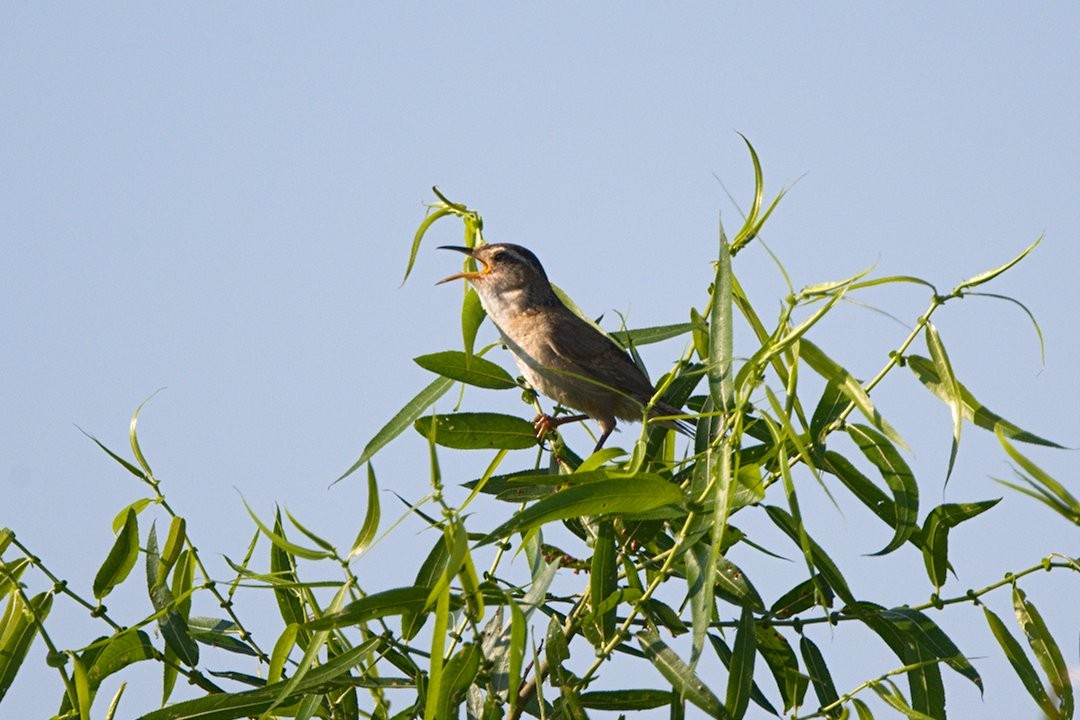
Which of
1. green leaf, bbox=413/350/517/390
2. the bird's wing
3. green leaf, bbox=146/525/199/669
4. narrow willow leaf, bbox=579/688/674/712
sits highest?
the bird's wing

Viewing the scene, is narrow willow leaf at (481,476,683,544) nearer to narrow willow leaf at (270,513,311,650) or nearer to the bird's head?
narrow willow leaf at (270,513,311,650)

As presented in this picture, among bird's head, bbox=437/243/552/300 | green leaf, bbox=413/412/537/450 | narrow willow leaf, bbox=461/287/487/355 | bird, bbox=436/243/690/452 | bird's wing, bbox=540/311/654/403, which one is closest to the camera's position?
green leaf, bbox=413/412/537/450

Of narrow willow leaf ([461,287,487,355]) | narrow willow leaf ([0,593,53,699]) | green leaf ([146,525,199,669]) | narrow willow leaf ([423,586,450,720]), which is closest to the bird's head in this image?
narrow willow leaf ([461,287,487,355])

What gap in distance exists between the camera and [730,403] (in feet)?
9.09

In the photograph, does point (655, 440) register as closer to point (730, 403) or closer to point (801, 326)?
point (730, 403)

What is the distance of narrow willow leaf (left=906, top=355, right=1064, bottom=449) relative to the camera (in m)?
2.71

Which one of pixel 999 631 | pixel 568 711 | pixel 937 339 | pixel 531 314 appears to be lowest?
pixel 568 711

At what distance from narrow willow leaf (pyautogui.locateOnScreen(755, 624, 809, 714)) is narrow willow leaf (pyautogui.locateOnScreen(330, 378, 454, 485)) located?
0.93 meters

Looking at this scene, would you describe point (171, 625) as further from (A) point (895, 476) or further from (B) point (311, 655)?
A: (A) point (895, 476)

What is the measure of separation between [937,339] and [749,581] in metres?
0.68

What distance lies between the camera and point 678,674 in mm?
2697

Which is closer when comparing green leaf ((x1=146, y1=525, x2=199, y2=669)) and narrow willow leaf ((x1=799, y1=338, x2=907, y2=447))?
narrow willow leaf ((x1=799, y1=338, x2=907, y2=447))

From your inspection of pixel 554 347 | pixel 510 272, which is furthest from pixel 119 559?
pixel 510 272

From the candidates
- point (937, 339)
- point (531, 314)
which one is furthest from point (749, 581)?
point (531, 314)
